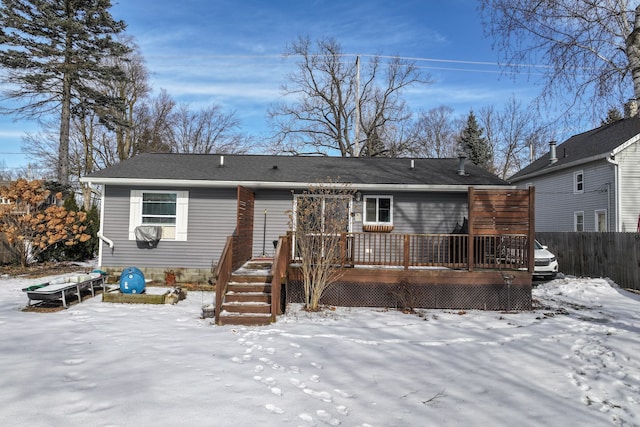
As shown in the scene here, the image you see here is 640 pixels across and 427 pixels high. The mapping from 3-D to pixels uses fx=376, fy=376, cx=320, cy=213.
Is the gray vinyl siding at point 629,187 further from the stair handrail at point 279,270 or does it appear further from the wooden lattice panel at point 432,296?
the stair handrail at point 279,270

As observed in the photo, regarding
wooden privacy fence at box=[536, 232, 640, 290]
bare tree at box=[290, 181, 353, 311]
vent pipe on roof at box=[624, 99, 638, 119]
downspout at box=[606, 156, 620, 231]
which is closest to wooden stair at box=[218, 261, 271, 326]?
bare tree at box=[290, 181, 353, 311]

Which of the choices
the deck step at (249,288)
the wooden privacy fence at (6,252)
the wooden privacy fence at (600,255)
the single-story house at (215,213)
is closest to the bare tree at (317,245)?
the deck step at (249,288)

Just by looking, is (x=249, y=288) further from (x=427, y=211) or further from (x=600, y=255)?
(x=600, y=255)

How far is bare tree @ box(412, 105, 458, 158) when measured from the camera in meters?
35.2

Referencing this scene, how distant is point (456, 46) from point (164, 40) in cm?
1337

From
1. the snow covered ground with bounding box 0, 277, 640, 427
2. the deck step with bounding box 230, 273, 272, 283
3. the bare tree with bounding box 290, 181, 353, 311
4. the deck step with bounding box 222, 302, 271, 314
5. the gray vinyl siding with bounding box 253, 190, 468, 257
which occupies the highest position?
the gray vinyl siding with bounding box 253, 190, 468, 257

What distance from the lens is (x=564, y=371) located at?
4.42 m

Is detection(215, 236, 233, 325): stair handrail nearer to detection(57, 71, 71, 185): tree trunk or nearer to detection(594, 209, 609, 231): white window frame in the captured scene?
detection(57, 71, 71, 185): tree trunk

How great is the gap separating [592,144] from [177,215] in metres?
16.9

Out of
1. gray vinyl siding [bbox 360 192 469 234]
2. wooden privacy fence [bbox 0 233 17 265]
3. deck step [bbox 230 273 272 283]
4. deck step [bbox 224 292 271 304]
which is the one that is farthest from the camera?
wooden privacy fence [bbox 0 233 17 265]

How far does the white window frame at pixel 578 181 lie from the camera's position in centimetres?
1552

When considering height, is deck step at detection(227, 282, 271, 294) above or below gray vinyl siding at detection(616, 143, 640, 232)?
below

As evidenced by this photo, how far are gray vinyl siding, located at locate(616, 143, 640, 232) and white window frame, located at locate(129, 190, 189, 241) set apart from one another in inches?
580

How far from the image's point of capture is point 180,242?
9930 mm
